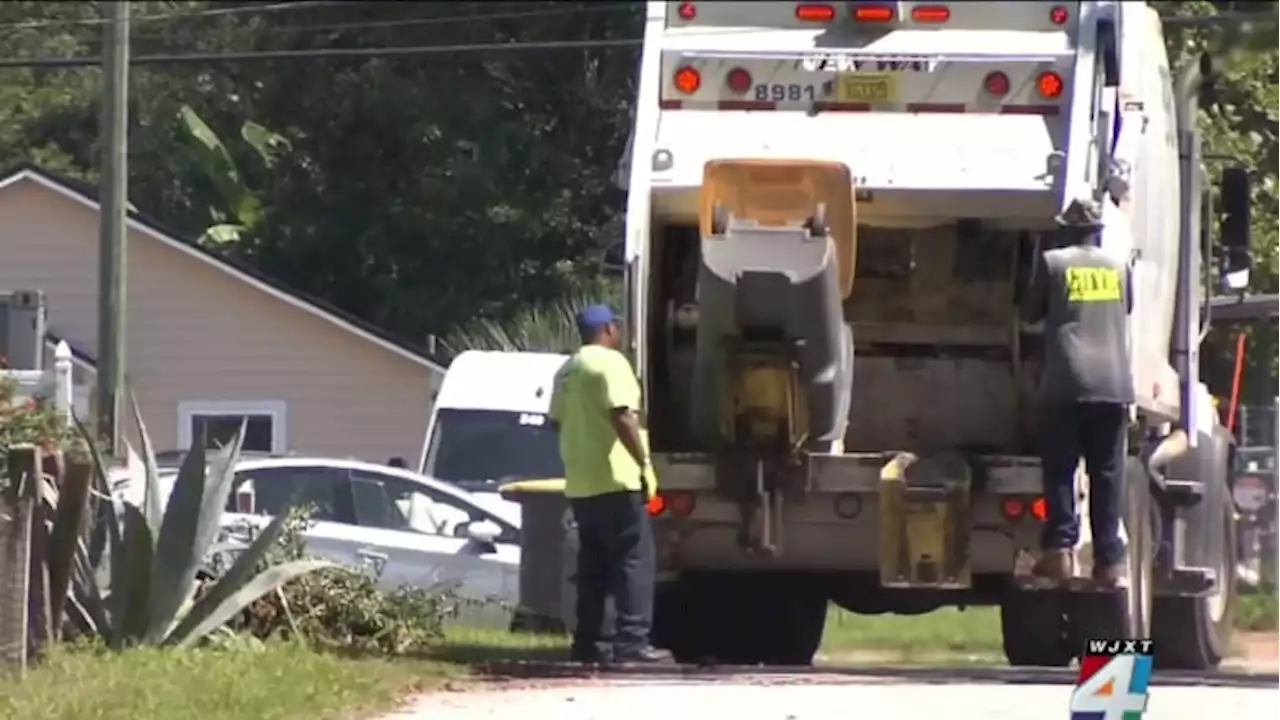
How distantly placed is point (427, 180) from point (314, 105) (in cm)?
227

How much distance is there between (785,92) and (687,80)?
0.44m

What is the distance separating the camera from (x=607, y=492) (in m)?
10.9

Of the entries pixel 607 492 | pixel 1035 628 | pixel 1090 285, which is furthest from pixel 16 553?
pixel 1035 628

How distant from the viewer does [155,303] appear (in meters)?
24.3

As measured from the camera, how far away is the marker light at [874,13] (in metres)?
10.7

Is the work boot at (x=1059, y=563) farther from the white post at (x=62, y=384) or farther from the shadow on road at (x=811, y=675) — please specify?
the white post at (x=62, y=384)

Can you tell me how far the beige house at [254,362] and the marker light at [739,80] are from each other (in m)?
12.4

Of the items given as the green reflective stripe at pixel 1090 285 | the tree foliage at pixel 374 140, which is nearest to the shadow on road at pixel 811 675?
the green reflective stripe at pixel 1090 285

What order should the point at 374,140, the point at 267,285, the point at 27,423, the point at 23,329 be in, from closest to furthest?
the point at 27,423 → the point at 23,329 → the point at 374,140 → the point at 267,285

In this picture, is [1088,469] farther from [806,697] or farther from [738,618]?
[738,618]

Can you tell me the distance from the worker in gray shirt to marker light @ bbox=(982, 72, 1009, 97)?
0.63m

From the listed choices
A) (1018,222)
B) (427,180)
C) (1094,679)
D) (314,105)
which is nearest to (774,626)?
(1018,222)

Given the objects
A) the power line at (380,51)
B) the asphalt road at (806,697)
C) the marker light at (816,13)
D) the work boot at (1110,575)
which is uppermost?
the marker light at (816,13)

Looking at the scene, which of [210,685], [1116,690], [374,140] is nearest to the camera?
[1116,690]
